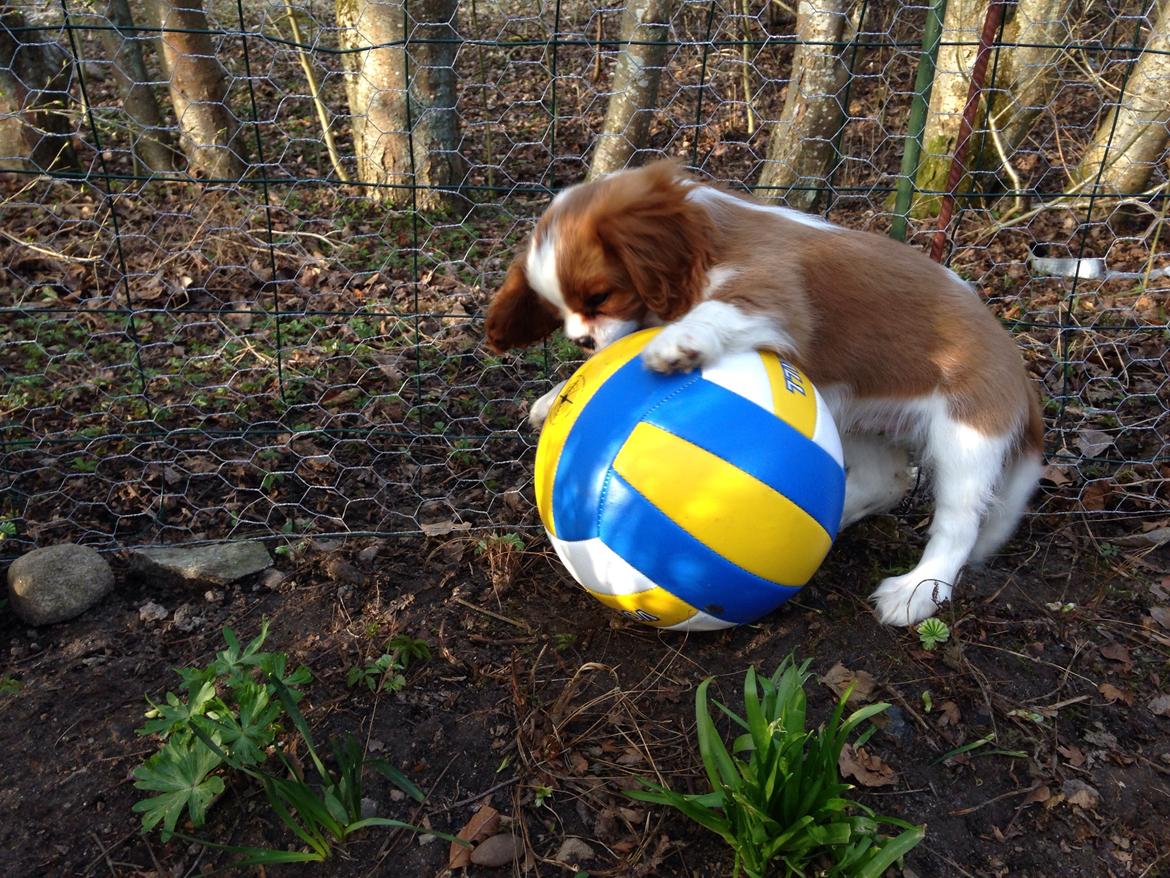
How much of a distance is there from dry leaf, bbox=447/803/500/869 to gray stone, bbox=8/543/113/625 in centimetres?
133

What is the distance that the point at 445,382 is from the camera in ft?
12.1

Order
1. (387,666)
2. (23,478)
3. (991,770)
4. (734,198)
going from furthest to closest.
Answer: (23,478) → (734,198) → (387,666) → (991,770)

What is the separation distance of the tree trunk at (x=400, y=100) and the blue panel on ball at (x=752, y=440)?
2.29m

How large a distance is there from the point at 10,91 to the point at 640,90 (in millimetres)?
Result: 2640

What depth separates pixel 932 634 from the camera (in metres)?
2.49

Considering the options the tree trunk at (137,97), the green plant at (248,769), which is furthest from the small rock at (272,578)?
the tree trunk at (137,97)

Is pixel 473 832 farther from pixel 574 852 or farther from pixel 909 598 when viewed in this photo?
pixel 909 598

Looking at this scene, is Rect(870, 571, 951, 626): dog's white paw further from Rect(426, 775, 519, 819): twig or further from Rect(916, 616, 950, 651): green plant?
Rect(426, 775, 519, 819): twig

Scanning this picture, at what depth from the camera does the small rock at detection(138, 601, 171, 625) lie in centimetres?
262

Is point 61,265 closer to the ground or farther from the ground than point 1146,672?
farther from the ground

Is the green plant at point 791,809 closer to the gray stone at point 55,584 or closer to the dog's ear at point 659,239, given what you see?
the dog's ear at point 659,239

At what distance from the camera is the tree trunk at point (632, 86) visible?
4105 millimetres

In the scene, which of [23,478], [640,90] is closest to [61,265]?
[23,478]

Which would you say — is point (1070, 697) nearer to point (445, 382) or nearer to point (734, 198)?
point (734, 198)
